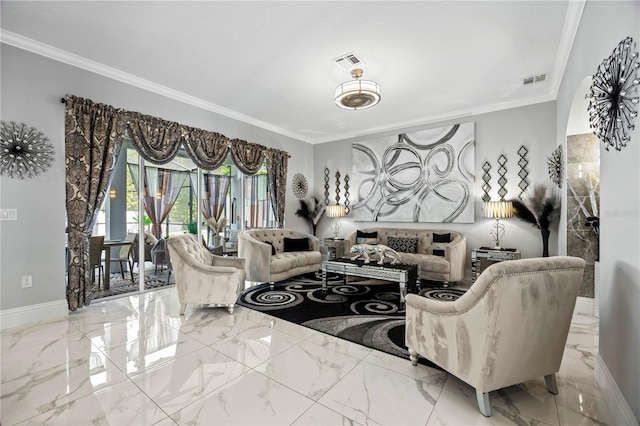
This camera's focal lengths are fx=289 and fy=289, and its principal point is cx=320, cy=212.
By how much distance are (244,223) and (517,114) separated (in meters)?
5.03

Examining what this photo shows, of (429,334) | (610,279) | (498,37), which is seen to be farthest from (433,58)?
(429,334)

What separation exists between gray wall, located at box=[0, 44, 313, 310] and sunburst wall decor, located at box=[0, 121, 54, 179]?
6 centimetres

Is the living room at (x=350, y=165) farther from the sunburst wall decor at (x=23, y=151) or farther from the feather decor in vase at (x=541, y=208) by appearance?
the feather decor in vase at (x=541, y=208)

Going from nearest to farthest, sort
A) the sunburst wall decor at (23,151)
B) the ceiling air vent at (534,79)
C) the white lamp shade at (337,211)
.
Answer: the sunburst wall decor at (23,151) < the ceiling air vent at (534,79) < the white lamp shade at (337,211)

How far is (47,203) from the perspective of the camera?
3160 millimetres

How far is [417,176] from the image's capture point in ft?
17.6

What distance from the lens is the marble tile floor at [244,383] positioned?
1.65 metres

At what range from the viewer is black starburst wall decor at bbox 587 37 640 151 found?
1.52 m

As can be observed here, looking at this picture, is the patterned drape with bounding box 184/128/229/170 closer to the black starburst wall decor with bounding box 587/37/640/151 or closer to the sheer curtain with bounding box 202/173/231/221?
the sheer curtain with bounding box 202/173/231/221

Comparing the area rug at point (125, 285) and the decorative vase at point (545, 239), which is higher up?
the decorative vase at point (545, 239)

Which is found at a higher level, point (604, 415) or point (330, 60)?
point (330, 60)

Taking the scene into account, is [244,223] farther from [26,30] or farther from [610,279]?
[610,279]

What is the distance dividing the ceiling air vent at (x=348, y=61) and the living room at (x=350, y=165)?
6.52ft

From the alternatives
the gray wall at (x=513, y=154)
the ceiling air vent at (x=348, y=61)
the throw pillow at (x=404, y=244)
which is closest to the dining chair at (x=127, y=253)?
the ceiling air vent at (x=348, y=61)
